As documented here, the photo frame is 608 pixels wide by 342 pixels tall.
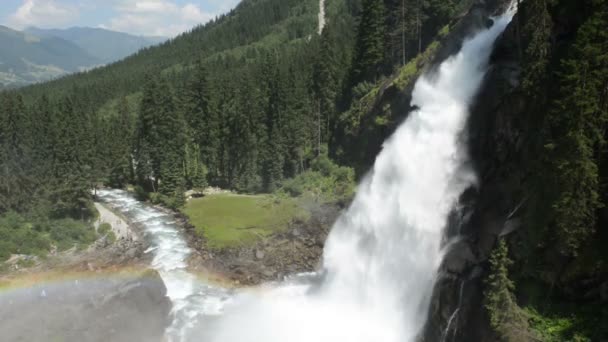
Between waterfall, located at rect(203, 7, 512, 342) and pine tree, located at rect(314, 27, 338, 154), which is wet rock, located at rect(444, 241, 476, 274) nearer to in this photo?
waterfall, located at rect(203, 7, 512, 342)

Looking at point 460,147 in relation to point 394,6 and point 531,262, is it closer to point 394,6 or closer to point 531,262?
point 531,262

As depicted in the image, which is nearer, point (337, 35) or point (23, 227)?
point (23, 227)

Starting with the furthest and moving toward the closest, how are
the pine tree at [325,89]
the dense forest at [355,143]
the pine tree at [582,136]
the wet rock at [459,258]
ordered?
the pine tree at [325,89], the wet rock at [459,258], the dense forest at [355,143], the pine tree at [582,136]

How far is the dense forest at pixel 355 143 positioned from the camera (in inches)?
608

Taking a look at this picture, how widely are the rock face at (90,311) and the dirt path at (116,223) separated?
8543 millimetres

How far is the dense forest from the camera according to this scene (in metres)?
15.4

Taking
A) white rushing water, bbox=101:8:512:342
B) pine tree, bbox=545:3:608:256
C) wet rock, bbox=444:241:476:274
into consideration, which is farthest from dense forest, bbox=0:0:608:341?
white rushing water, bbox=101:8:512:342

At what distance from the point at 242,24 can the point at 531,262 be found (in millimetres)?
182166

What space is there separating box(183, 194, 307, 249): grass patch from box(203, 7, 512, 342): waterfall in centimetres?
786

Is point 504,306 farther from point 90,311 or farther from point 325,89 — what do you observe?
point 325,89

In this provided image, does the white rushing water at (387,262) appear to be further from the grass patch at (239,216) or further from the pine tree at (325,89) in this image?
the pine tree at (325,89)

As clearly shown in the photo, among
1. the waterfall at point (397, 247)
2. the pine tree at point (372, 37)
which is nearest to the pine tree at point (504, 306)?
the waterfall at point (397, 247)

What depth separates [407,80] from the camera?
4031 cm

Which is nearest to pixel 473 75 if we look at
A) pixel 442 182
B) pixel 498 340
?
pixel 442 182
